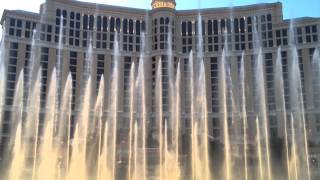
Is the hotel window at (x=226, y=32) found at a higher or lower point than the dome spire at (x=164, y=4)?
lower

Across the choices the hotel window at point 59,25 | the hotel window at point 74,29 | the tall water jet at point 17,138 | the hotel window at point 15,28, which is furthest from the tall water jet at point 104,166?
the hotel window at point 15,28

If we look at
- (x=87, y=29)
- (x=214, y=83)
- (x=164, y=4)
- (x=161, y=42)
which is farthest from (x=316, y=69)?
(x=87, y=29)

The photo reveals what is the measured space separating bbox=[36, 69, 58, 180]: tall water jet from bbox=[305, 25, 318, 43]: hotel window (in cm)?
4574

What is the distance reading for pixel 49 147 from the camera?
194 feet

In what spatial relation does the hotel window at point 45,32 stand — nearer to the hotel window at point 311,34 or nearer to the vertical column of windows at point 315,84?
the hotel window at point 311,34

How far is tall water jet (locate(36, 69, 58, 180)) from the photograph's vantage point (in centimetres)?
4825

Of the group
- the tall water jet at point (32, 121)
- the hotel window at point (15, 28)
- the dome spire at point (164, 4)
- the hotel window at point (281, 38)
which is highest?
the dome spire at point (164, 4)

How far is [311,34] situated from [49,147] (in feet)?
171

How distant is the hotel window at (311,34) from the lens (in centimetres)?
8625

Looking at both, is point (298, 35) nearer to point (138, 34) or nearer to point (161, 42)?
point (161, 42)

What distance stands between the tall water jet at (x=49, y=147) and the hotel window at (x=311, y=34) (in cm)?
4574

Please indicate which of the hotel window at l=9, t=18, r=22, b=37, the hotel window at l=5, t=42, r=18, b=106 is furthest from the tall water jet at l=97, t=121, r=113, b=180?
the hotel window at l=9, t=18, r=22, b=37

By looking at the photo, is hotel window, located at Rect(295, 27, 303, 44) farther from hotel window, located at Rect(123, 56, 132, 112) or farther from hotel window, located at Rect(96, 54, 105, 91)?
hotel window, located at Rect(96, 54, 105, 91)

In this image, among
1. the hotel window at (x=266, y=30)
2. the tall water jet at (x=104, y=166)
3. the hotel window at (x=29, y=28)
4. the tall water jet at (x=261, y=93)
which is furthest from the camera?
the hotel window at (x=266, y=30)
